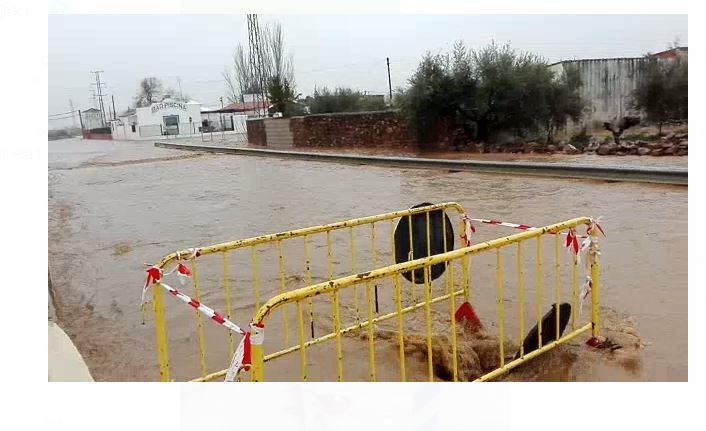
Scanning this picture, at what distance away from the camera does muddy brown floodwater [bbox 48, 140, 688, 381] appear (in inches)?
174

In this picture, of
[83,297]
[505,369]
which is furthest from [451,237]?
[83,297]

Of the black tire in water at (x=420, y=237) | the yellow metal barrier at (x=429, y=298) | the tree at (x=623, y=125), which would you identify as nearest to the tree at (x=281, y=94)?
the tree at (x=623, y=125)

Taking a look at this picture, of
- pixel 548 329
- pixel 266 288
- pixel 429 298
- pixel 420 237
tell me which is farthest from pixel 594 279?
pixel 266 288

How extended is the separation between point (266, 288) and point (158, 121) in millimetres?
49179

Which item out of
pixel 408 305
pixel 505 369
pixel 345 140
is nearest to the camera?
pixel 505 369

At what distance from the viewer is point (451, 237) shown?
5.21 m

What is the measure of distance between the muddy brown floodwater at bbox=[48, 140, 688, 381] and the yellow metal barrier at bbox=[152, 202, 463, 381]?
0.04 meters

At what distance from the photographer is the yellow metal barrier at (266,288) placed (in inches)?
147

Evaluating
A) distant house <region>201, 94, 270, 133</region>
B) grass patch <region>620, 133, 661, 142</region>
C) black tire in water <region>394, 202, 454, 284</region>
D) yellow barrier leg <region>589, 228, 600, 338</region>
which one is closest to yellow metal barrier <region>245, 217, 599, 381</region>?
yellow barrier leg <region>589, 228, 600, 338</region>

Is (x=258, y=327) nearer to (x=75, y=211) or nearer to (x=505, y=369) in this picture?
(x=505, y=369)

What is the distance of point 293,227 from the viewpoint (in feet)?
30.4

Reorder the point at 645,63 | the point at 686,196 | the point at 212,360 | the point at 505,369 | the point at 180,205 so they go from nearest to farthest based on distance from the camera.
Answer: the point at 505,369 → the point at 212,360 → the point at 686,196 → the point at 180,205 → the point at 645,63

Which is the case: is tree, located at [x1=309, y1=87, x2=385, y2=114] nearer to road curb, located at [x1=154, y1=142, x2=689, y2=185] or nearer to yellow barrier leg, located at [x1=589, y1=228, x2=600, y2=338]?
road curb, located at [x1=154, y1=142, x2=689, y2=185]
